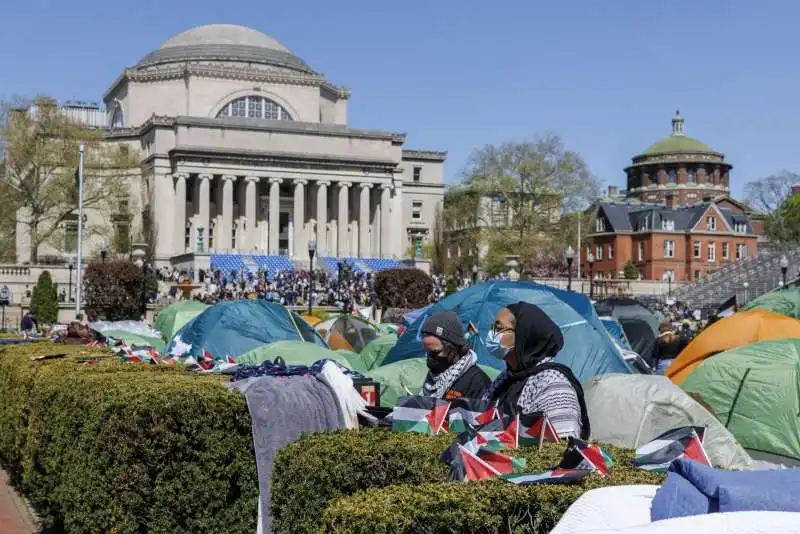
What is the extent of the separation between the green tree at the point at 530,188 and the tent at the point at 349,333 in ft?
151

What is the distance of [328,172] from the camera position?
8569 cm

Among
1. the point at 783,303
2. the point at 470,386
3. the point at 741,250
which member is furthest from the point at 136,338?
the point at 741,250

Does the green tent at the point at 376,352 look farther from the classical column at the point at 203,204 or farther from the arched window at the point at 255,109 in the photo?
the arched window at the point at 255,109

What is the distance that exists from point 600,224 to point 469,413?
→ 288 feet

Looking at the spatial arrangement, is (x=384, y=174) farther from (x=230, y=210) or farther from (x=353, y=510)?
(x=353, y=510)

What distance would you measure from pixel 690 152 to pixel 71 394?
384ft

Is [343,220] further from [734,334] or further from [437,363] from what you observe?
[437,363]

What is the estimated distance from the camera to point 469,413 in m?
6.59

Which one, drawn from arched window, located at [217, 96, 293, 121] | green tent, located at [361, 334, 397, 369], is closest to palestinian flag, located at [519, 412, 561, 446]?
green tent, located at [361, 334, 397, 369]

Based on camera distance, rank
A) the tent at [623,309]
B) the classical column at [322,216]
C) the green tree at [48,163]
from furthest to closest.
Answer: the classical column at [322,216] < the green tree at [48,163] < the tent at [623,309]

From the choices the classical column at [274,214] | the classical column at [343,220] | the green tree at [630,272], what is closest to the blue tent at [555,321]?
the classical column at [274,214]

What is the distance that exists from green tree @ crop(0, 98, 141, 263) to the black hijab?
191 ft

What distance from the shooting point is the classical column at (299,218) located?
84.2 meters

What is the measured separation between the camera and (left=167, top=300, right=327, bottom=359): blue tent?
20047mm
